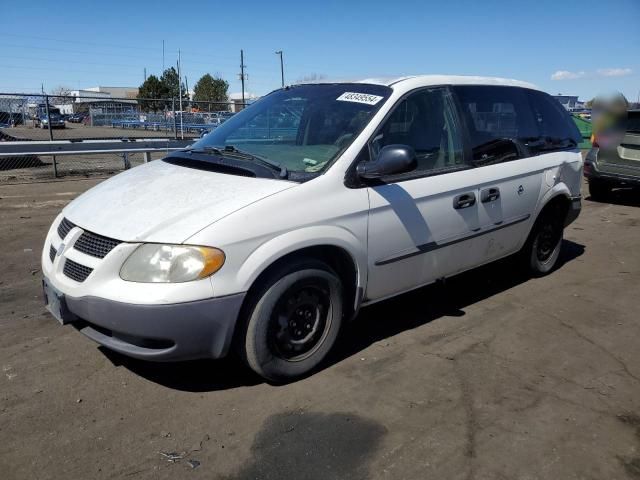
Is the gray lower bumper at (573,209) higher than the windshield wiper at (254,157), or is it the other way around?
A: the windshield wiper at (254,157)

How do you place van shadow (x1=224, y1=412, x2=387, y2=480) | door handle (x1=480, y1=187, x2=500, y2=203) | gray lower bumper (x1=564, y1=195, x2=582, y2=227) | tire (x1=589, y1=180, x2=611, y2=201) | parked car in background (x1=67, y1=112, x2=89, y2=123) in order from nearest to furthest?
van shadow (x1=224, y1=412, x2=387, y2=480), door handle (x1=480, y1=187, x2=500, y2=203), gray lower bumper (x1=564, y1=195, x2=582, y2=227), tire (x1=589, y1=180, x2=611, y2=201), parked car in background (x1=67, y1=112, x2=89, y2=123)

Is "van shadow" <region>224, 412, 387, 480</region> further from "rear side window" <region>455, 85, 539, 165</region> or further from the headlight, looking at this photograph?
"rear side window" <region>455, 85, 539, 165</region>

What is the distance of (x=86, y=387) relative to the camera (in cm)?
325

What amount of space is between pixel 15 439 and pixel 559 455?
2.76 meters

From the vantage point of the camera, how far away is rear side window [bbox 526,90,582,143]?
516 centimetres

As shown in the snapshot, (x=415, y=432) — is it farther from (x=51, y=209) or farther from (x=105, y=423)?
(x=51, y=209)

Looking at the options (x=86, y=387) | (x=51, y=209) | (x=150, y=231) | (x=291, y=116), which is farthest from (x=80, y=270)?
(x=51, y=209)

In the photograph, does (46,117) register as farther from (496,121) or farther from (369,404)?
(369,404)

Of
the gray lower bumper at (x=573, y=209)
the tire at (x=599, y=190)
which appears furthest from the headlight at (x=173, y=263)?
the tire at (x=599, y=190)

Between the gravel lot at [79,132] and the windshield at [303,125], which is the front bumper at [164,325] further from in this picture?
the gravel lot at [79,132]

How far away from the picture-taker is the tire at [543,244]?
524 cm

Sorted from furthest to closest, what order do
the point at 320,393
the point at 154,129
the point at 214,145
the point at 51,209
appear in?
1. the point at 154,129
2. the point at 51,209
3. the point at 214,145
4. the point at 320,393

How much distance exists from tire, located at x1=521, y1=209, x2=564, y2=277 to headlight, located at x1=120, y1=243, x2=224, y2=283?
11.5 feet

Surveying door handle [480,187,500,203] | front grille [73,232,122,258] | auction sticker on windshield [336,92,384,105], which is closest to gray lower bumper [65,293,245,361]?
front grille [73,232,122,258]
